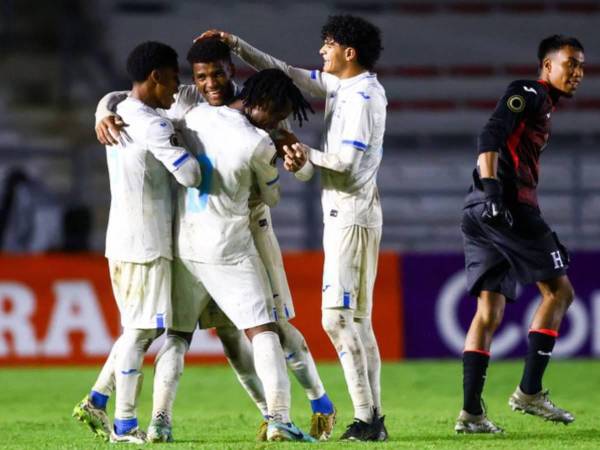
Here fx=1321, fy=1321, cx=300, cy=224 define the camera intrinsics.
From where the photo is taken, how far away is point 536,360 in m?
6.71

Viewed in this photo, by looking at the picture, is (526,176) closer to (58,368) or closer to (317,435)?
(317,435)

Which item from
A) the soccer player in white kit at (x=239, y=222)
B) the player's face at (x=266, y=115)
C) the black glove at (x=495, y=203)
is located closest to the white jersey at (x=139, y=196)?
the soccer player in white kit at (x=239, y=222)

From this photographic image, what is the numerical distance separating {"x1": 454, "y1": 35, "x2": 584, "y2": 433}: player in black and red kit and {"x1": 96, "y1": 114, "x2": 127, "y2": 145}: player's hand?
175 cm

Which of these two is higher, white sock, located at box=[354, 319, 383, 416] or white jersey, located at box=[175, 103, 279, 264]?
white jersey, located at box=[175, 103, 279, 264]

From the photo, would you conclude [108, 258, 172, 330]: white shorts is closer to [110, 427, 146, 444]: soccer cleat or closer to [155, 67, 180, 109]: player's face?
[110, 427, 146, 444]: soccer cleat

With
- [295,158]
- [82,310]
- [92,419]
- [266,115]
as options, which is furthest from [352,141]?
[82,310]

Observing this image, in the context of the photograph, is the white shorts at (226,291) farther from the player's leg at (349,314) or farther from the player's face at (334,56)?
the player's face at (334,56)

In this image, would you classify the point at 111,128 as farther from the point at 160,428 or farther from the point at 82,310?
the point at 82,310

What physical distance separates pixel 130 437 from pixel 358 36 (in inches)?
83.7

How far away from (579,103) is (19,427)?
10.7 m

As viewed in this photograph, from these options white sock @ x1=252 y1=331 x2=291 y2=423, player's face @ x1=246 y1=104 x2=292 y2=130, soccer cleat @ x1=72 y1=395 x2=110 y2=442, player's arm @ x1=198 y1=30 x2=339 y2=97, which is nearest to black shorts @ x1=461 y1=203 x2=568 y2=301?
player's arm @ x1=198 y1=30 x2=339 y2=97

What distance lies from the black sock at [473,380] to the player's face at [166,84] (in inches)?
78.4

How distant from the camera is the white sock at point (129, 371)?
5914 mm

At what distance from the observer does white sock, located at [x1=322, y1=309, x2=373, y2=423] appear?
6055mm
